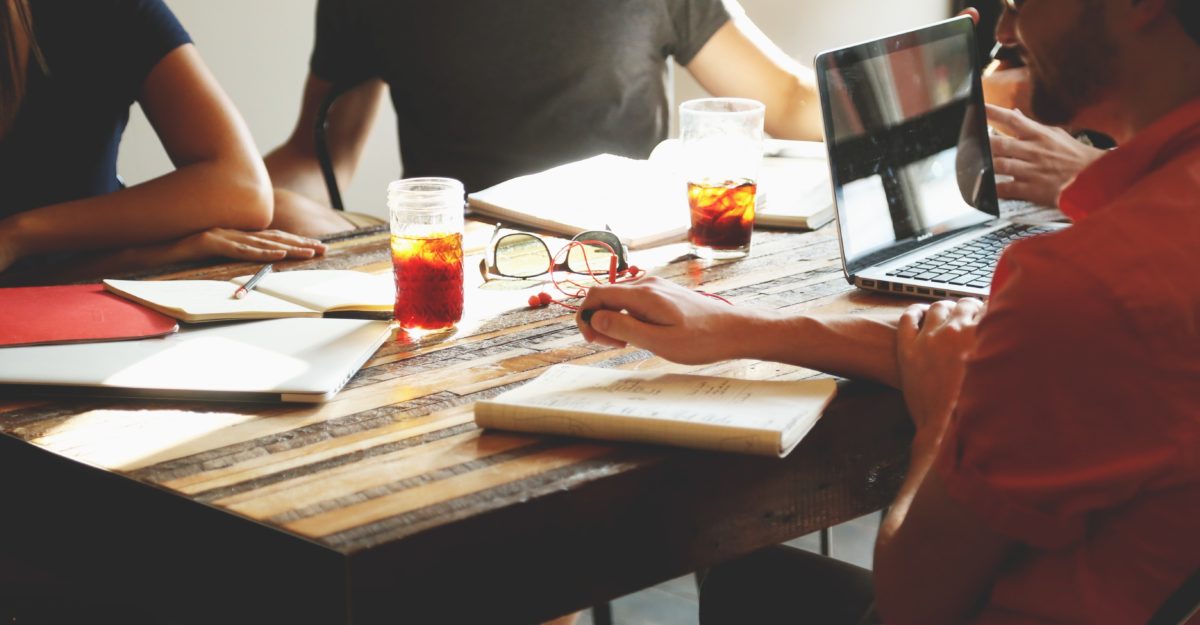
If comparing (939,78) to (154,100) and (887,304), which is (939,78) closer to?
(887,304)

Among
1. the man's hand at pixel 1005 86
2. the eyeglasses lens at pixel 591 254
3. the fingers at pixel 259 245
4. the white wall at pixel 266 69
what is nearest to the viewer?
the eyeglasses lens at pixel 591 254

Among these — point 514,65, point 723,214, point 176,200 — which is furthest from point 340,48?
point 723,214

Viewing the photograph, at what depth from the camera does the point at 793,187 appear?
1.73m

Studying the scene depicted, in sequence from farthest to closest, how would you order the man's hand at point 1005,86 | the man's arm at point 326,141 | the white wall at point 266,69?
the white wall at point 266,69
the man's arm at point 326,141
the man's hand at point 1005,86

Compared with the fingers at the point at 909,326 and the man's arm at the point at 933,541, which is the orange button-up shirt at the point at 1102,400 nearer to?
the man's arm at the point at 933,541

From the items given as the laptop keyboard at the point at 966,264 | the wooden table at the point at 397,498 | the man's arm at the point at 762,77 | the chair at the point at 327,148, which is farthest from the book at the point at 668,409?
the chair at the point at 327,148

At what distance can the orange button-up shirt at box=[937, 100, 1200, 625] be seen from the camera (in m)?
0.66

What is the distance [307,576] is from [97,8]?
133 centimetres

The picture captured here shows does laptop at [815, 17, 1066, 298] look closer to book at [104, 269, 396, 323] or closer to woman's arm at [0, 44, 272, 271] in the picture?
book at [104, 269, 396, 323]

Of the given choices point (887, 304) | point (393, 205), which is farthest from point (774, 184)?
point (393, 205)

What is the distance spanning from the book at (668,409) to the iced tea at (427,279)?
24 cm

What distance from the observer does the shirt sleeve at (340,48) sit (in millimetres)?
2348

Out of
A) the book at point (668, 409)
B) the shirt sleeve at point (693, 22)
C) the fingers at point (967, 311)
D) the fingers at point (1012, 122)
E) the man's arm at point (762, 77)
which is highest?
the shirt sleeve at point (693, 22)

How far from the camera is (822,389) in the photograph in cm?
97
